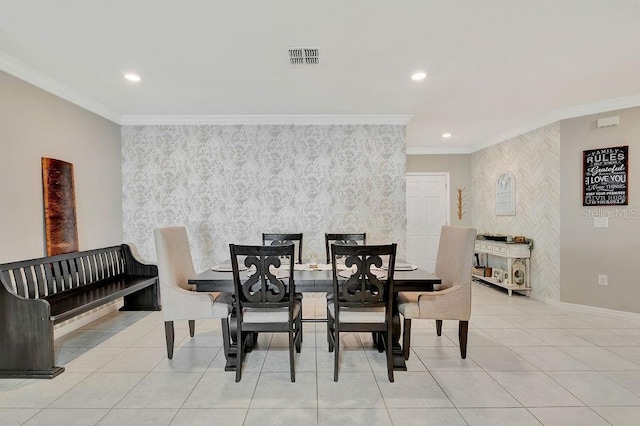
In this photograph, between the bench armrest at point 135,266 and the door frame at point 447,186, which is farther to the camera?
the door frame at point 447,186

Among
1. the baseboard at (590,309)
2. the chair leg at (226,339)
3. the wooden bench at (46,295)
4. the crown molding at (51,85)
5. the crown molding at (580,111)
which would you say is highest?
the crown molding at (51,85)

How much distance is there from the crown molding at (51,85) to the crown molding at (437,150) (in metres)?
5.05

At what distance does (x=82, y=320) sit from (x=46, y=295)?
2.52 feet

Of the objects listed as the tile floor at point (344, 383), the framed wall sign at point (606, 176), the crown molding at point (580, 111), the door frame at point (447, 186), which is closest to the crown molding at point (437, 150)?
the door frame at point (447, 186)

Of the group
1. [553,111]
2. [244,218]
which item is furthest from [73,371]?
[553,111]

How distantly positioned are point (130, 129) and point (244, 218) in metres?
1.99

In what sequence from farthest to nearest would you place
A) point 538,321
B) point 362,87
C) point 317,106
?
point 317,106
point 538,321
point 362,87

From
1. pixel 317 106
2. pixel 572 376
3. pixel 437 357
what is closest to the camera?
pixel 572 376

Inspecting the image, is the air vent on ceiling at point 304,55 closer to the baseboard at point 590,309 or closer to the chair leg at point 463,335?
the chair leg at point 463,335

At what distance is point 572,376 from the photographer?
237cm

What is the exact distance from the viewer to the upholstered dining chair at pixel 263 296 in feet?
7.20

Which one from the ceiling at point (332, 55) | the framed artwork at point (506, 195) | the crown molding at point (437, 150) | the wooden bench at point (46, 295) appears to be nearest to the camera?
the ceiling at point (332, 55)

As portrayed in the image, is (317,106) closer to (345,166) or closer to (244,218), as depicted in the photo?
(345,166)

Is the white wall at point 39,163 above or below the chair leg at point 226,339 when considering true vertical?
above
